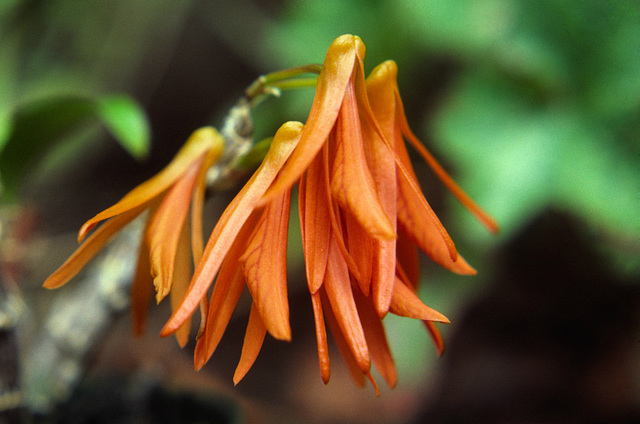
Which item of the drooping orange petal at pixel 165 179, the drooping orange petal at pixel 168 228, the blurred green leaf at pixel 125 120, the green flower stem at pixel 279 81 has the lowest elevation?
the drooping orange petal at pixel 168 228

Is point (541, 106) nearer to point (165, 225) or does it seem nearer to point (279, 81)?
point (279, 81)

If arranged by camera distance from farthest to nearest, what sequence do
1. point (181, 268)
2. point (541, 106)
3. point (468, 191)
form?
point (541, 106), point (468, 191), point (181, 268)

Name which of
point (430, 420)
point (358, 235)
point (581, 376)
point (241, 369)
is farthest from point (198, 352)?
point (581, 376)

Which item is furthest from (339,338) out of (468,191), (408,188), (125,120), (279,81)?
(468,191)

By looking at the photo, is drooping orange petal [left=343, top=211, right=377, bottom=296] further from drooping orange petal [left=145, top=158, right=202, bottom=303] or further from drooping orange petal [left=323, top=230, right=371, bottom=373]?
drooping orange petal [left=145, top=158, right=202, bottom=303]

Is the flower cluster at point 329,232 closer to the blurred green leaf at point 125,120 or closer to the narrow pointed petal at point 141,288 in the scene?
the narrow pointed petal at point 141,288

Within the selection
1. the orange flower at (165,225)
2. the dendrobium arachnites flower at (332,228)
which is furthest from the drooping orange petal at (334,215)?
the orange flower at (165,225)

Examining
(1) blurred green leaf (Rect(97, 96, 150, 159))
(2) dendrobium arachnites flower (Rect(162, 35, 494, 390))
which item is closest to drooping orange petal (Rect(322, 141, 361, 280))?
(2) dendrobium arachnites flower (Rect(162, 35, 494, 390))
